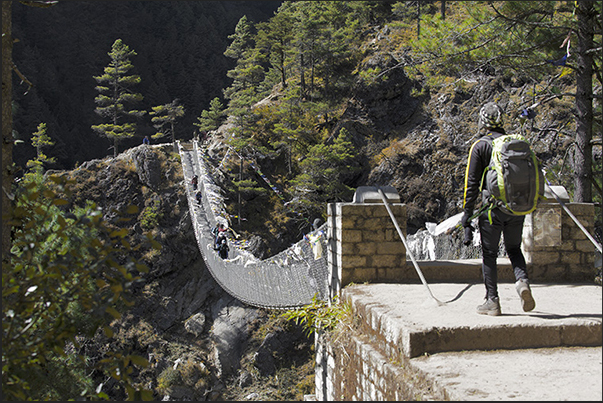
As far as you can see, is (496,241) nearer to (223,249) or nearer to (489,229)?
(489,229)

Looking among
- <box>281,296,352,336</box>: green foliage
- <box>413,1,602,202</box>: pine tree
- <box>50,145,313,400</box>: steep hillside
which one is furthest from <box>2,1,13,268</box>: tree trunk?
<box>50,145,313,400</box>: steep hillside

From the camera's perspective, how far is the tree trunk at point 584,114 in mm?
5078

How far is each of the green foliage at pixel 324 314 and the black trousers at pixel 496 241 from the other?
97cm

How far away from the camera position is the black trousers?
2539 millimetres

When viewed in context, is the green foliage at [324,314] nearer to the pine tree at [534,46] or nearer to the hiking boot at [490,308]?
the hiking boot at [490,308]

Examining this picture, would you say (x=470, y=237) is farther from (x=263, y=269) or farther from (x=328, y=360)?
(x=263, y=269)

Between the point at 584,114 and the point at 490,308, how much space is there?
3632 millimetres

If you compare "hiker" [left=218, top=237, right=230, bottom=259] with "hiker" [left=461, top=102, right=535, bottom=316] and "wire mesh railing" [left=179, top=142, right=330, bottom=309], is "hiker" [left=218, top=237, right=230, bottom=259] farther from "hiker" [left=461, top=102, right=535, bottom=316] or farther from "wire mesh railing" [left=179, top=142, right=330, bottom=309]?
"hiker" [left=461, top=102, right=535, bottom=316]

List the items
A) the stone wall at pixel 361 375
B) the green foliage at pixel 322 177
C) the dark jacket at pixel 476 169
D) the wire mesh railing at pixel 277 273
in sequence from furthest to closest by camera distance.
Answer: the green foliage at pixel 322 177
the wire mesh railing at pixel 277 273
the dark jacket at pixel 476 169
the stone wall at pixel 361 375

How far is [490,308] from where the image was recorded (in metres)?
2.55

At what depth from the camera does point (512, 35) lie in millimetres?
5406

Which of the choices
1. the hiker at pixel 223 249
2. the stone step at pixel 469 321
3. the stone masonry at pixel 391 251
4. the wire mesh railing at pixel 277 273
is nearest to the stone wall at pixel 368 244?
the stone masonry at pixel 391 251

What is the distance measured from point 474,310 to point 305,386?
10.4 meters

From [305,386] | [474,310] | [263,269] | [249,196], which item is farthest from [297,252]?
[249,196]
